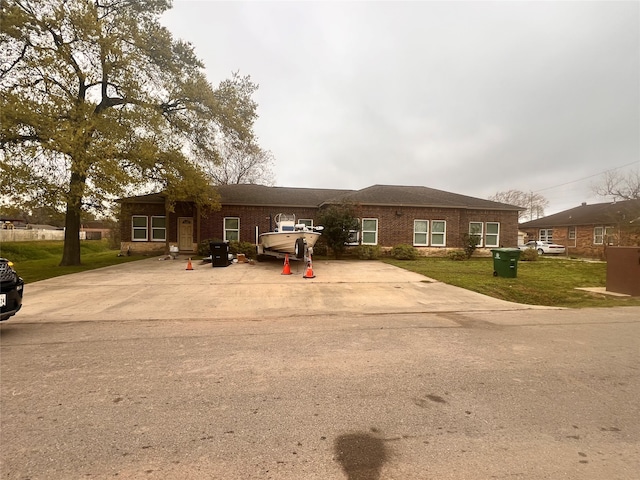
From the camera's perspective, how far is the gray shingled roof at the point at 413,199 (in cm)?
2119

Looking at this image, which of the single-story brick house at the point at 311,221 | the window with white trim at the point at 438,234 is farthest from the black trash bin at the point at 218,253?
the window with white trim at the point at 438,234

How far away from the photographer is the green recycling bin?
39.4 feet

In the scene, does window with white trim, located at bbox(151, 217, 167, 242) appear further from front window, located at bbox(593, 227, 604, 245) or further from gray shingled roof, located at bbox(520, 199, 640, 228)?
front window, located at bbox(593, 227, 604, 245)

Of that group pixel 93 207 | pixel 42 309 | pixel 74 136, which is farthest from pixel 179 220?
pixel 42 309

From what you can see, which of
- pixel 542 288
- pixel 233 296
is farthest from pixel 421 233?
pixel 233 296

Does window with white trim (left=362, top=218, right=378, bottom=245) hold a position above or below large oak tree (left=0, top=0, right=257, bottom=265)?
below

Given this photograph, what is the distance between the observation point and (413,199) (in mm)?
21953

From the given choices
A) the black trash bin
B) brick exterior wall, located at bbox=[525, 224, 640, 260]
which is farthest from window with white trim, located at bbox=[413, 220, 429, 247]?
the black trash bin

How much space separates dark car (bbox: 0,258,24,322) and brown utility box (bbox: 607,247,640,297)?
1387 cm

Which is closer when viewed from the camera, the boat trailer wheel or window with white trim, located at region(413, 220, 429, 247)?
the boat trailer wheel

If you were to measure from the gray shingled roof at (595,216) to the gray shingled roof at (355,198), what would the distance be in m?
7.49

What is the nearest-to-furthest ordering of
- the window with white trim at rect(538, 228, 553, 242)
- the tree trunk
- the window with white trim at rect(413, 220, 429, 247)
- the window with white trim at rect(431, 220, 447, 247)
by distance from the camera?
the tree trunk
the window with white trim at rect(413, 220, 429, 247)
the window with white trim at rect(431, 220, 447, 247)
the window with white trim at rect(538, 228, 553, 242)

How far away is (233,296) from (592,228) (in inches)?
1343

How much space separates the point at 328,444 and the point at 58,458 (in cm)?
186
